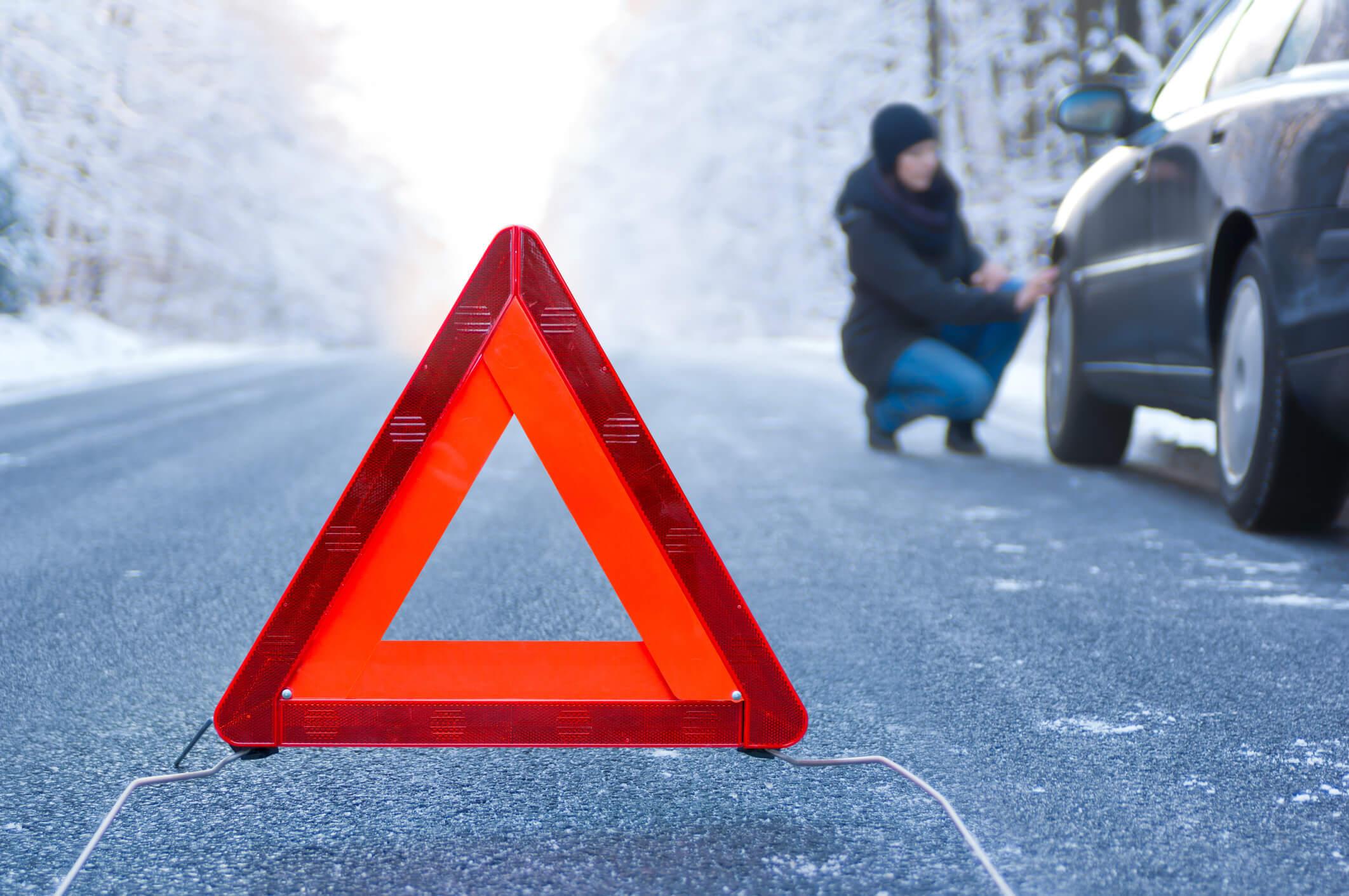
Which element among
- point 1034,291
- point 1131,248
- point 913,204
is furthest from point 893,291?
point 1131,248

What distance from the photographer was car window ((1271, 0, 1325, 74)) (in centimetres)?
469

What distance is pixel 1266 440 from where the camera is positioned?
4.68 m

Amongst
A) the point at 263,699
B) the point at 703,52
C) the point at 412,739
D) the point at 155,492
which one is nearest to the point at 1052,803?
the point at 412,739

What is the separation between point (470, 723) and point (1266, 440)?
3285 millimetres

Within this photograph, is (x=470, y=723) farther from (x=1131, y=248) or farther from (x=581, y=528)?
(x=1131, y=248)

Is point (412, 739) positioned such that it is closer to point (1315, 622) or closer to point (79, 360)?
point (1315, 622)

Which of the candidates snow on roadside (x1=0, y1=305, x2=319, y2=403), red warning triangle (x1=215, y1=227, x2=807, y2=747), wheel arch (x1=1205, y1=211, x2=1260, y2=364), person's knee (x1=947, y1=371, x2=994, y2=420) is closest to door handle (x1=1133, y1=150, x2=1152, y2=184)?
wheel arch (x1=1205, y1=211, x2=1260, y2=364)

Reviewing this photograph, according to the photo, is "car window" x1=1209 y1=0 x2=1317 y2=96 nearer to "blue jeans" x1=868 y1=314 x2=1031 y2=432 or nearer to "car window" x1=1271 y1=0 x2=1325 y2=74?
"car window" x1=1271 y1=0 x2=1325 y2=74

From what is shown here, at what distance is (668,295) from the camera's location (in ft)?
167

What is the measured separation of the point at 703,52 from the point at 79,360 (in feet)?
67.9

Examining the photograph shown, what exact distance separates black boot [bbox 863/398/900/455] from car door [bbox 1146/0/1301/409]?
2193 mm

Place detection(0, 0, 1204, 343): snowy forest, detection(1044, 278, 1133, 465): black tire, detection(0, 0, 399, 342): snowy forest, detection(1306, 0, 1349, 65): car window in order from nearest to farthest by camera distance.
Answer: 1. detection(1306, 0, 1349, 65): car window
2. detection(1044, 278, 1133, 465): black tire
3. detection(0, 0, 1204, 343): snowy forest
4. detection(0, 0, 399, 342): snowy forest

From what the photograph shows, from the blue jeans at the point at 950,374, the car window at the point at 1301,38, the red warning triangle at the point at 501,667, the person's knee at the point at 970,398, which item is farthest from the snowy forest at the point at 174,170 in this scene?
the red warning triangle at the point at 501,667

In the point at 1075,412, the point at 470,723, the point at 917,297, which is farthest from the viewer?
the point at 917,297
